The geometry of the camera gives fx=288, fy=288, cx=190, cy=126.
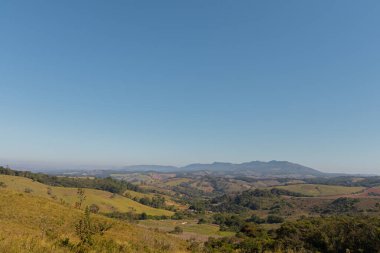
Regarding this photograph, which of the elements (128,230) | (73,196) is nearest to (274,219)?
(73,196)

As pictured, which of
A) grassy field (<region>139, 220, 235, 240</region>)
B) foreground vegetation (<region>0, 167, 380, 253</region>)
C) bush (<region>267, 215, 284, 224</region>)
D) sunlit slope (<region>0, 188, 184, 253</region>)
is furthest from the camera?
bush (<region>267, 215, 284, 224</region>)

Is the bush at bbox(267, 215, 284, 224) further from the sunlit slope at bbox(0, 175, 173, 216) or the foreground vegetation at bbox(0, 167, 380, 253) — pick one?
the sunlit slope at bbox(0, 175, 173, 216)

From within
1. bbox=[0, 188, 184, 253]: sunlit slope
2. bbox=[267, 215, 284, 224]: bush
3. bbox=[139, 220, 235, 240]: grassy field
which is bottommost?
bbox=[267, 215, 284, 224]: bush

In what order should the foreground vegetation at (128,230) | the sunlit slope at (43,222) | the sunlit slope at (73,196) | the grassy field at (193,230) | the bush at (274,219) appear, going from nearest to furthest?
the foreground vegetation at (128,230)
the sunlit slope at (43,222)
the grassy field at (193,230)
the sunlit slope at (73,196)
the bush at (274,219)

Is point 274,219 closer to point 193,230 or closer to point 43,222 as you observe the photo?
point 193,230

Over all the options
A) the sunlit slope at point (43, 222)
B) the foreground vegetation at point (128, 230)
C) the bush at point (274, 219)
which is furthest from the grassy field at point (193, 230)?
the sunlit slope at point (43, 222)

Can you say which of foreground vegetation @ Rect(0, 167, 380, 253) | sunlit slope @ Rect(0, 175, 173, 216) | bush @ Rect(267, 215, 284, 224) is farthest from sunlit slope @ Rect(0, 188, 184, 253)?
bush @ Rect(267, 215, 284, 224)

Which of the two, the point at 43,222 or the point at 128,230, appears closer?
the point at 43,222

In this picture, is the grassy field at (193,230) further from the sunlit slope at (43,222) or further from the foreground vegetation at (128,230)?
the sunlit slope at (43,222)

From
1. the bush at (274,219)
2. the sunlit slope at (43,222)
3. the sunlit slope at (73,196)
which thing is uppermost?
the sunlit slope at (43,222)

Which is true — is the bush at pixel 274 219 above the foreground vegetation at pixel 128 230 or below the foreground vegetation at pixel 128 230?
below

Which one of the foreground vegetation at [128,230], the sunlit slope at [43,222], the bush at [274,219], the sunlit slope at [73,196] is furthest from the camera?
the bush at [274,219]

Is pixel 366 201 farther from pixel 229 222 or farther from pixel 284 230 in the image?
pixel 284 230

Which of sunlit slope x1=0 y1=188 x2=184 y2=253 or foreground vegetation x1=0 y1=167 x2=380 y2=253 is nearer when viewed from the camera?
foreground vegetation x1=0 y1=167 x2=380 y2=253
